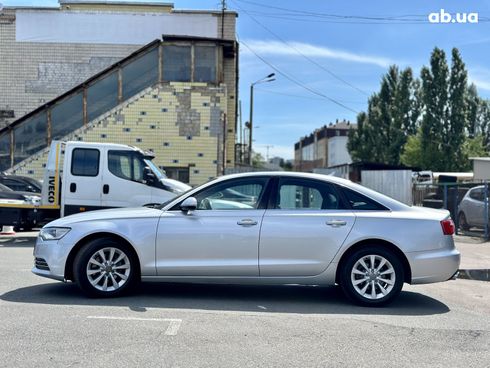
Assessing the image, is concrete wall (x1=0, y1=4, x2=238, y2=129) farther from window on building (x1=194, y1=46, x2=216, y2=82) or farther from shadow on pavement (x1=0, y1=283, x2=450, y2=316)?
shadow on pavement (x1=0, y1=283, x2=450, y2=316)

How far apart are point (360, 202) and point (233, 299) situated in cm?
199

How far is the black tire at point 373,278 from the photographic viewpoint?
6.51 metres

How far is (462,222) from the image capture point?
53.9 feet

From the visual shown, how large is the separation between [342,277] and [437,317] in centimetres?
115

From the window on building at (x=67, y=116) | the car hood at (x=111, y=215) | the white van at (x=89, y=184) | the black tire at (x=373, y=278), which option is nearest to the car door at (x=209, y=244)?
the car hood at (x=111, y=215)

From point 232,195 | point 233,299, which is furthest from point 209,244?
point 233,299

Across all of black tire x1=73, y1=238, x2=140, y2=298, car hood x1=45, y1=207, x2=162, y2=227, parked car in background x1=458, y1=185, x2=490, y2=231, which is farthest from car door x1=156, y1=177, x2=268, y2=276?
parked car in background x1=458, y1=185, x2=490, y2=231

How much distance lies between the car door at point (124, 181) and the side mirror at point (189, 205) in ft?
20.3

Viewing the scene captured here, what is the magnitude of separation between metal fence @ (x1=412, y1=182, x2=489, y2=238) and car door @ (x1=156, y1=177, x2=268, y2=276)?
10320 mm

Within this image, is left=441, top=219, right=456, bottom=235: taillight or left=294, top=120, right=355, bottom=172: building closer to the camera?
left=441, top=219, right=456, bottom=235: taillight

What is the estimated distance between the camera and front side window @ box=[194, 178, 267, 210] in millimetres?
6711

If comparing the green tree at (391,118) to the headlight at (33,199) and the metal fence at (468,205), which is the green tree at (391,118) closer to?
the metal fence at (468,205)

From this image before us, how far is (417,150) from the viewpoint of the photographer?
41.5 meters

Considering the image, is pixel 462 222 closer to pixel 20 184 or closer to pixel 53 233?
pixel 53 233
